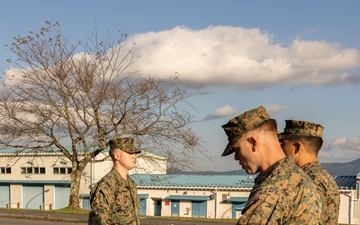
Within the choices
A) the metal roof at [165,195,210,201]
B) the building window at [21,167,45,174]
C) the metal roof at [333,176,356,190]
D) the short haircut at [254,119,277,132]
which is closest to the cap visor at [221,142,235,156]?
the short haircut at [254,119,277,132]

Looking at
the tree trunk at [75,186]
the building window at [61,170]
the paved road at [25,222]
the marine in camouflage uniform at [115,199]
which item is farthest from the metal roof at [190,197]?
the marine in camouflage uniform at [115,199]

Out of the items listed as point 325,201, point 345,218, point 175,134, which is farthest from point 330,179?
point 345,218

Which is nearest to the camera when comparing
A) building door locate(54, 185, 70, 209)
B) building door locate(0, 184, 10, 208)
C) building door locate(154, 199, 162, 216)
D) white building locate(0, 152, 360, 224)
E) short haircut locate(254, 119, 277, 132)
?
short haircut locate(254, 119, 277, 132)

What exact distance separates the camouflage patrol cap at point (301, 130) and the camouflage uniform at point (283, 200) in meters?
2.06

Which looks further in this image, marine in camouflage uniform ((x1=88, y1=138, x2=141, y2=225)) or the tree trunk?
the tree trunk

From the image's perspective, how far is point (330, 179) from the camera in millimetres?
5258

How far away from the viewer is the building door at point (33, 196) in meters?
67.3

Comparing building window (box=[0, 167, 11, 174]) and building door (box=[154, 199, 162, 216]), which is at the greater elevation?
building window (box=[0, 167, 11, 174])

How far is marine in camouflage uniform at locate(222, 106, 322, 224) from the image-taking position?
9.62 ft

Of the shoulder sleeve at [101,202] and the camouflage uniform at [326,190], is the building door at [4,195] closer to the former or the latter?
the shoulder sleeve at [101,202]

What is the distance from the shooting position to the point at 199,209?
2270 inches

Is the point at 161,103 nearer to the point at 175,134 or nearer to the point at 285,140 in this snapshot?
the point at 175,134

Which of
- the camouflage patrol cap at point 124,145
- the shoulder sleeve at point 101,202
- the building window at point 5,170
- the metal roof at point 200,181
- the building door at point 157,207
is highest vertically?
the camouflage patrol cap at point 124,145

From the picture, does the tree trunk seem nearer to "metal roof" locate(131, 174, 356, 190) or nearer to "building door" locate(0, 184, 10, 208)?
"metal roof" locate(131, 174, 356, 190)
